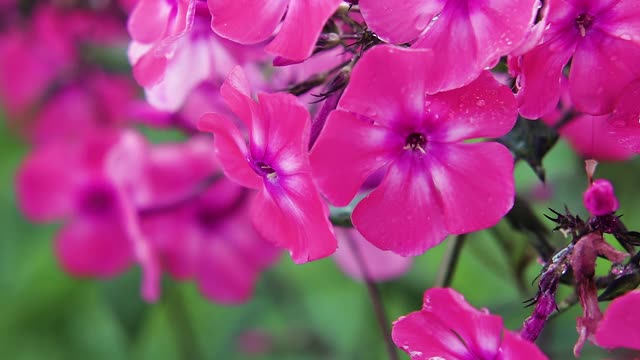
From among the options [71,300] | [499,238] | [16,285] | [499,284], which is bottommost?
[71,300]

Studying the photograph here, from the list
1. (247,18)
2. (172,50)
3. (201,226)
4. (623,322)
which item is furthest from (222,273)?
(623,322)

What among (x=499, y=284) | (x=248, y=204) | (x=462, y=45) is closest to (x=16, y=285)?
(x=248, y=204)

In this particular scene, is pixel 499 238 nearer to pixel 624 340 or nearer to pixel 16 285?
pixel 624 340

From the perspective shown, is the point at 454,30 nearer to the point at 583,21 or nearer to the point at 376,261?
the point at 583,21

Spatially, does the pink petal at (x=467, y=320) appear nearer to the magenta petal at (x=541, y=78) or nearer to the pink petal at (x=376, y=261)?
the magenta petal at (x=541, y=78)

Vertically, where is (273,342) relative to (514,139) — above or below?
below

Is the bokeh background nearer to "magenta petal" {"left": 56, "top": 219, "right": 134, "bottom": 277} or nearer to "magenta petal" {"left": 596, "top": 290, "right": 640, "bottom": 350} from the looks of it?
"magenta petal" {"left": 56, "top": 219, "right": 134, "bottom": 277}
